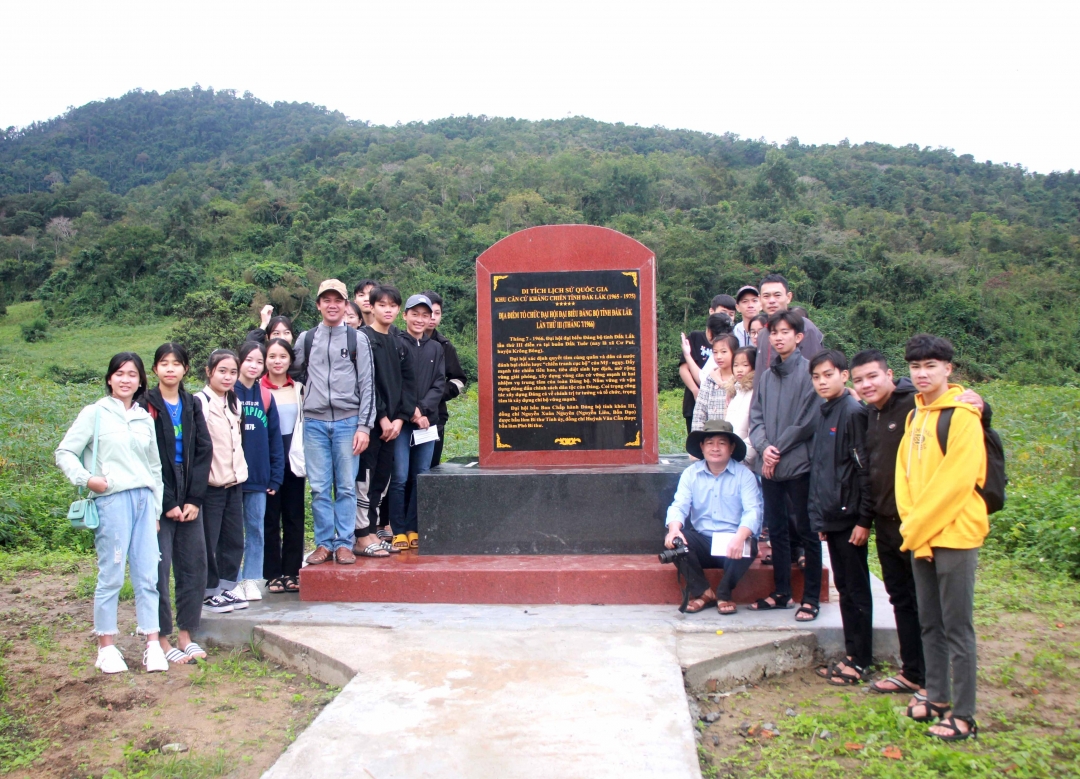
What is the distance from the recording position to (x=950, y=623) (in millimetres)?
3121

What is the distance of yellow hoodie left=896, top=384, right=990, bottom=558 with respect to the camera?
3061mm

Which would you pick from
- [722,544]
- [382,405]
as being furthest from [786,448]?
[382,405]

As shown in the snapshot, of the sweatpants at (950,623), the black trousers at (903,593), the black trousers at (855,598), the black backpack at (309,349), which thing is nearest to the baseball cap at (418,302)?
the black backpack at (309,349)

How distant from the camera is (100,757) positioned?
10.4 ft

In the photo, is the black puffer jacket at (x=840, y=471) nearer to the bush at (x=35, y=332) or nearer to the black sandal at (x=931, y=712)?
the black sandal at (x=931, y=712)

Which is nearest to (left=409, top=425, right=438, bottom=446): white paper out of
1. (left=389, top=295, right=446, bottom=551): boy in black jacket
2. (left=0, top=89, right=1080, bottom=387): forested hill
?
(left=389, top=295, right=446, bottom=551): boy in black jacket

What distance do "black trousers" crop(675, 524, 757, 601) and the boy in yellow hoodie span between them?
1217 millimetres

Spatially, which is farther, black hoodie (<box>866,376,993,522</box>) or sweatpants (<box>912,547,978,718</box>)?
black hoodie (<box>866,376,993,522</box>)

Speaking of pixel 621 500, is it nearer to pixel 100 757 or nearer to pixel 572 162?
pixel 100 757

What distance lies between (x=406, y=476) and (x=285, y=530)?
768 millimetres

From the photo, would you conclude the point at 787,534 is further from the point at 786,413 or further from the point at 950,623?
the point at 950,623

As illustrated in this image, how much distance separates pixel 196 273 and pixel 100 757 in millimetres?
32567

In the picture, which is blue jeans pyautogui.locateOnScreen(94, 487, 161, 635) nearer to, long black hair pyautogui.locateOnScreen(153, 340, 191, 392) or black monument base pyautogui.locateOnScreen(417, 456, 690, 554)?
long black hair pyautogui.locateOnScreen(153, 340, 191, 392)

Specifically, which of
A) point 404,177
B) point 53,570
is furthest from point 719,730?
point 404,177
